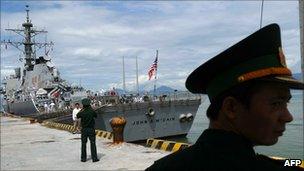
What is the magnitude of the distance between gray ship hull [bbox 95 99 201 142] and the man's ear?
1163 inches

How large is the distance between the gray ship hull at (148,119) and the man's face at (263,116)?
29546 mm

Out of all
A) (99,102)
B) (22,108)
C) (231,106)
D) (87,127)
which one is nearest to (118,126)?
(87,127)

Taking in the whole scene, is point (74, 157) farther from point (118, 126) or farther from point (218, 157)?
point (218, 157)

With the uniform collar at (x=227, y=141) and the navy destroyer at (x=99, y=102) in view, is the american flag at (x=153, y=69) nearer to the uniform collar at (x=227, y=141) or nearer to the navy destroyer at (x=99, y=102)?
the navy destroyer at (x=99, y=102)

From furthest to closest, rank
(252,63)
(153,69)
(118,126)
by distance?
(153,69) < (118,126) < (252,63)

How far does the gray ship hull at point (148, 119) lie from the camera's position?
32.0 metres

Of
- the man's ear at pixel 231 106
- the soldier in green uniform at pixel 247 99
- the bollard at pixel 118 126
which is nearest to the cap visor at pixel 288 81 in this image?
the soldier in green uniform at pixel 247 99

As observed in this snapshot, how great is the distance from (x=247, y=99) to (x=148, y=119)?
31.4 metres

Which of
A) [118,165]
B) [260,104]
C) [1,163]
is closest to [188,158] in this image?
[260,104]

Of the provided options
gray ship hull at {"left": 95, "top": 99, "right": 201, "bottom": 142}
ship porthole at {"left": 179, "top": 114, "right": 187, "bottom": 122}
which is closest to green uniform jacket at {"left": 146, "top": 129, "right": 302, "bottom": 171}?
gray ship hull at {"left": 95, "top": 99, "right": 201, "bottom": 142}

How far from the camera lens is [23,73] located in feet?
181

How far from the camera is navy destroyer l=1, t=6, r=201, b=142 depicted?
32.5 meters

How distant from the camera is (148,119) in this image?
108 ft

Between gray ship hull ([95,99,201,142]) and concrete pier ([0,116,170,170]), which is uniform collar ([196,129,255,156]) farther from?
gray ship hull ([95,99,201,142])
